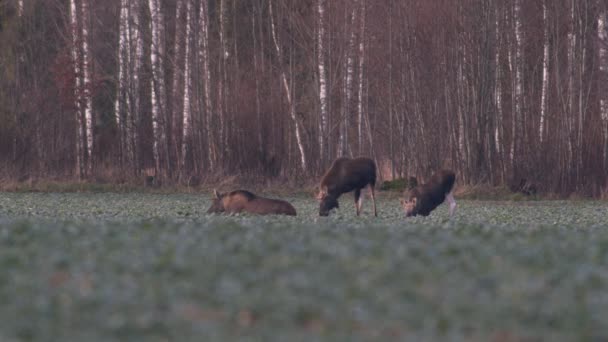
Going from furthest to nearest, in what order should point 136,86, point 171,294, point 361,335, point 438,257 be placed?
point 136,86 < point 438,257 < point 171,294 < point 361,335

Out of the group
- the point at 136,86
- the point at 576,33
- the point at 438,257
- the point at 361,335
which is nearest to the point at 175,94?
the point at 136,86

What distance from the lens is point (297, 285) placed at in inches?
308

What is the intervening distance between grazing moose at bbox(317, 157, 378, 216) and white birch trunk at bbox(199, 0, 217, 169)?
1224cm

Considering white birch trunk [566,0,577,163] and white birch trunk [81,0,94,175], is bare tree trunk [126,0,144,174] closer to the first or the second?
white birch trunk [81,0,94,175]

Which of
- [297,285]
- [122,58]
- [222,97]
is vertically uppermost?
[122,58]

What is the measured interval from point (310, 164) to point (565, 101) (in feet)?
22.8

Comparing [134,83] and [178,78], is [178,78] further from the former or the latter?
[134,83]

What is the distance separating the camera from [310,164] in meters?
34.0

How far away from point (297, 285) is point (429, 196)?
43.7 ft

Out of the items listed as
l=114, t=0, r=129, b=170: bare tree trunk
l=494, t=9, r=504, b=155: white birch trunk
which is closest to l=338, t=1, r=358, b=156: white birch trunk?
l=494, t=9, r=504, b=155: white birch trunk

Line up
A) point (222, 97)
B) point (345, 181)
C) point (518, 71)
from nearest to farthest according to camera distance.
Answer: point (345, 181)
point (518, 71)
point (222, 97)

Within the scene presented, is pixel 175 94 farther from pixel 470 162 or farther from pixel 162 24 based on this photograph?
pixel 470 162

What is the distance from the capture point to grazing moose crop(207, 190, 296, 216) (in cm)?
1975

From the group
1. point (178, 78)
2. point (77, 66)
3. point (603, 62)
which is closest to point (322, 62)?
point (178, 78)
